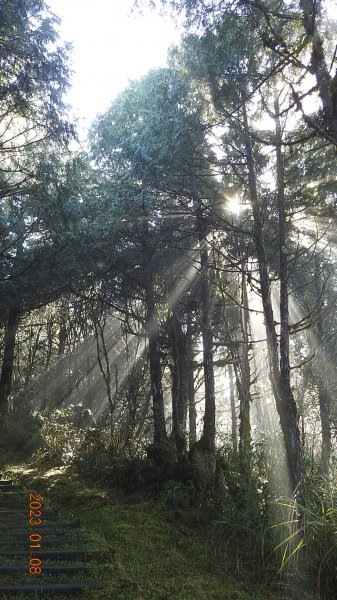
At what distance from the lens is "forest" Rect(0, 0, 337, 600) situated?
4.43 metres

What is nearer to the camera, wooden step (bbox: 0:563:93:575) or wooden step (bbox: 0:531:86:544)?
wooden step (bbox: 0:563:93:575)

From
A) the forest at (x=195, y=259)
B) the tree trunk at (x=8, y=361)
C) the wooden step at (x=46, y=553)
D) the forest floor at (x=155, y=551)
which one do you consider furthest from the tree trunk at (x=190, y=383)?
the wooden step at (x=46, y=553)

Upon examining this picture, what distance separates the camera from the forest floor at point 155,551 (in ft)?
12.5

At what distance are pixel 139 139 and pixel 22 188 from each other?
321 cm

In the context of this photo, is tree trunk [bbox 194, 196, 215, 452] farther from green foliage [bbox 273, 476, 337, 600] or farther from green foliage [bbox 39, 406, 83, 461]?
green foliage [bbox 39, 406, 83, 461]

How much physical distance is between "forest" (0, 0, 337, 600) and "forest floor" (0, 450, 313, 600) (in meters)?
0.03

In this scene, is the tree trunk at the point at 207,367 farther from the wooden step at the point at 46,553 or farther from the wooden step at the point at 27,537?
the wooden step at the point at 46,553

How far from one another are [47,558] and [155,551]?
1.62 meters

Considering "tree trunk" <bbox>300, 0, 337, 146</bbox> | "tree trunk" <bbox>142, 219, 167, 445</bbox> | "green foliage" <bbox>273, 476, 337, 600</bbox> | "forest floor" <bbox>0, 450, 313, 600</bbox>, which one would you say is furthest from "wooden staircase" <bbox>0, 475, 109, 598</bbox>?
"tree trunk" <bbox>142, 219, 167, 445</bbox>

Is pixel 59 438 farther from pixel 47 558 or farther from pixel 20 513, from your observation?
pixel 47 558

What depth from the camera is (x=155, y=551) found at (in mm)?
4945

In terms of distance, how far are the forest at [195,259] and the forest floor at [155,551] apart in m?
0.03

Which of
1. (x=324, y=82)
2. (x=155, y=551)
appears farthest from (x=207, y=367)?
(x=324, y=82)

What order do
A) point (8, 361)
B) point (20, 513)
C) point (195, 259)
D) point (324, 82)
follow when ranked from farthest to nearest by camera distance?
1. point (8, 361)
2. point (195, 259)
3. point (20, 513)
4. point (324, 82)
